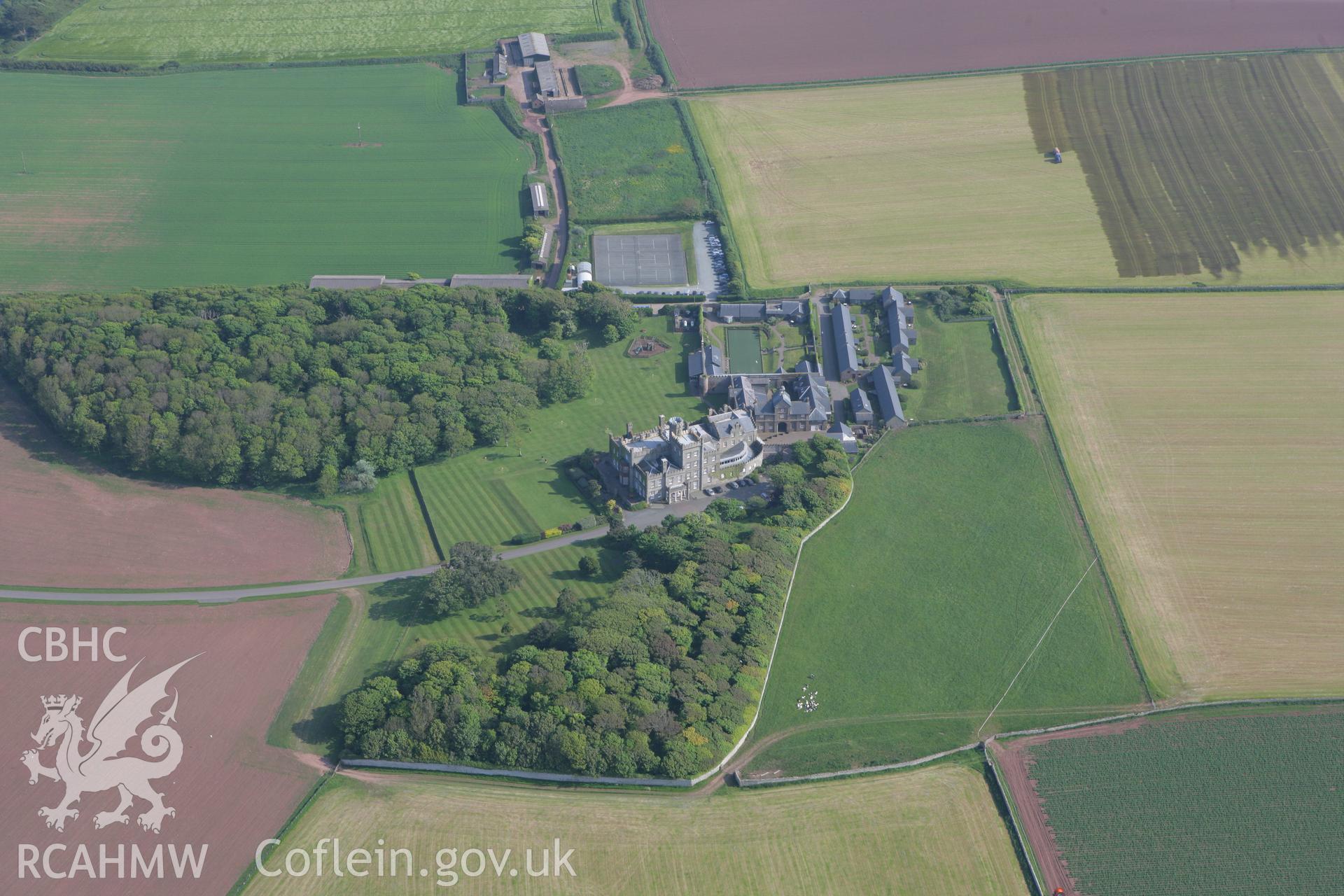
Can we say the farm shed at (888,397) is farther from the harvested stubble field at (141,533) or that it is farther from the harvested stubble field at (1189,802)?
the harvested stubble field at (141,533)

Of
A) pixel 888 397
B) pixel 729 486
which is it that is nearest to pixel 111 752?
pixel 729 486

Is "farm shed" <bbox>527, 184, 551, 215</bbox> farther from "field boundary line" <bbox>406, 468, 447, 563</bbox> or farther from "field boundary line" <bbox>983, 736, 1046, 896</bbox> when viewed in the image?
"field boundary line" <bbox>983, 736, 1046, 896</bbox>

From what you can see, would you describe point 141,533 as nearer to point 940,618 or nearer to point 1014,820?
point 940,618

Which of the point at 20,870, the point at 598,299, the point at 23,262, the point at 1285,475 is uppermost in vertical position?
the point at 1285,475

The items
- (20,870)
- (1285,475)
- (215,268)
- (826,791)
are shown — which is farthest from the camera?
(215,268)

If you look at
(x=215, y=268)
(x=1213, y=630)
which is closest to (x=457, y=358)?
(x=215, y=268)

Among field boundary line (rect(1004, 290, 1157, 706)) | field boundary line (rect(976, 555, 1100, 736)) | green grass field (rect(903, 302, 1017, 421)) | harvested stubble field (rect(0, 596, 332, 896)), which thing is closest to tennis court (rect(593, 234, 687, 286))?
green grass field (rect(903, 302, 1017, 421))

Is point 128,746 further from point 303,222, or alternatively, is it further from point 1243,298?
point 1243,298
